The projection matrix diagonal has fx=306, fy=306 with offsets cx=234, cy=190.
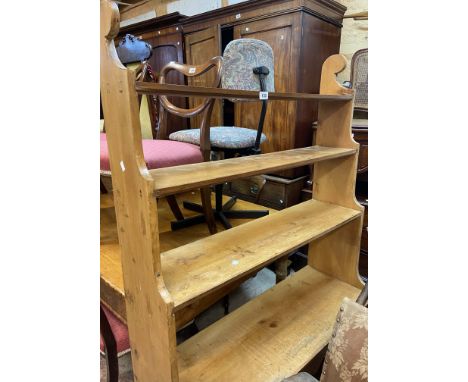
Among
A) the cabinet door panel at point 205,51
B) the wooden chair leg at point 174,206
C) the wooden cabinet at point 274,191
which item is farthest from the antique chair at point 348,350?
the cabinet door panel at point 205,51

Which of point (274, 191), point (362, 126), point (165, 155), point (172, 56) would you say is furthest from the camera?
point (172, 56)

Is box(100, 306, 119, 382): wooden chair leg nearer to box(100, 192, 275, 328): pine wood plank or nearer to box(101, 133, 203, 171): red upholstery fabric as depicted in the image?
box(100, 192, 275, 328): pine wood plank

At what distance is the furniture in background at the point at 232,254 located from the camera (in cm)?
73

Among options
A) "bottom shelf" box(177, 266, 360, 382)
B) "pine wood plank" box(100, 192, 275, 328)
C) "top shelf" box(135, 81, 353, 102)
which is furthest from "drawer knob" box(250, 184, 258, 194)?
"top shelf" box(135, 81, 353, 102)

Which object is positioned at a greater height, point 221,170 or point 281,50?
point 281,50

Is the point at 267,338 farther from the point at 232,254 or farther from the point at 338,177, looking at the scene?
the point at 338,177

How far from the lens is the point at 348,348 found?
82cm

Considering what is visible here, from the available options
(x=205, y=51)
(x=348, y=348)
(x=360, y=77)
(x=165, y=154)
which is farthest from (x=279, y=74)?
(x=348, y=348)

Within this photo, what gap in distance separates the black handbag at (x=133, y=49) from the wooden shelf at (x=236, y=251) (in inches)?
74.3

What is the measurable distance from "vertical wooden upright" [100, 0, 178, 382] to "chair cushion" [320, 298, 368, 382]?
1.42 feet

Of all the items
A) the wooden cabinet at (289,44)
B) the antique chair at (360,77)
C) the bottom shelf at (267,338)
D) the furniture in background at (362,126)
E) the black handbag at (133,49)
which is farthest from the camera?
the black handbag at (133,49)

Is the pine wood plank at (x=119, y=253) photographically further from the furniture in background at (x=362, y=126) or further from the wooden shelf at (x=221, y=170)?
the furniture in background at (x=362, y=126)

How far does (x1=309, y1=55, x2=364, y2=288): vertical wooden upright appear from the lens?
1342mm

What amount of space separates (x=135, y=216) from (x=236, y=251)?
0.35 metres
